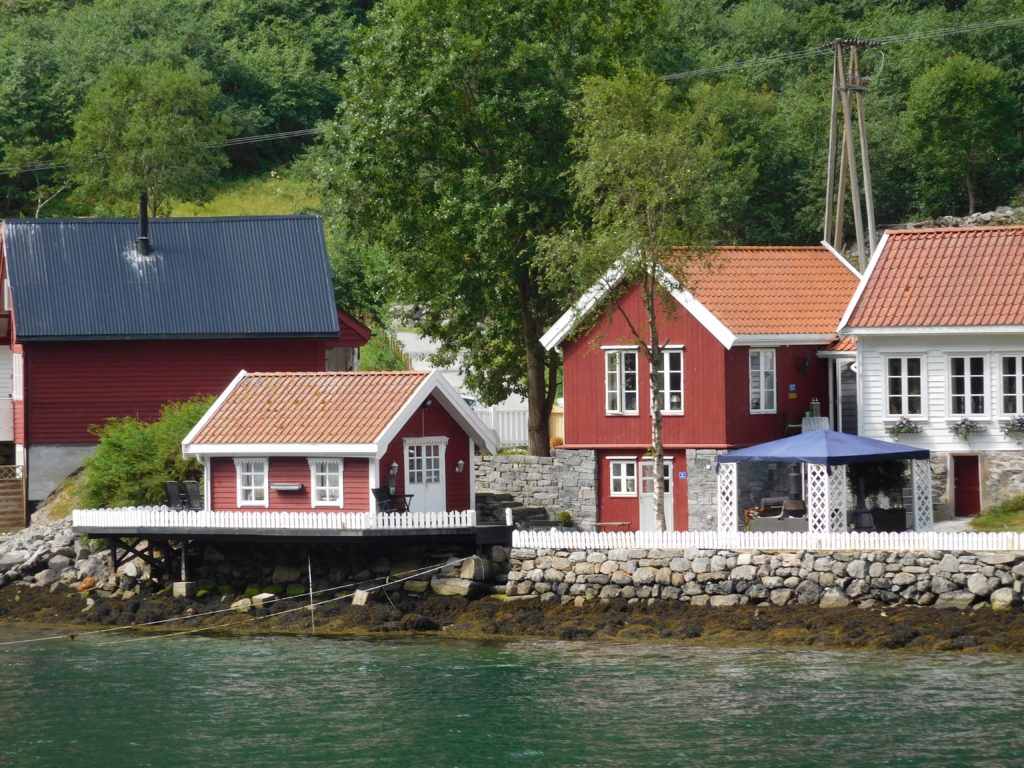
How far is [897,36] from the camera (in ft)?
262

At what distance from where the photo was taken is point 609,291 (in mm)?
38031

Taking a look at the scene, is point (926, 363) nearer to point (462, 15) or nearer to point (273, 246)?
point (462, 15)

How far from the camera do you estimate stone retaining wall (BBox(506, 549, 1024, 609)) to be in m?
30.9

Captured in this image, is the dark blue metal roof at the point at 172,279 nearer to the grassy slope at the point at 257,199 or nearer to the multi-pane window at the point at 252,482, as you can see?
the multi-pane window at the point at 252,482

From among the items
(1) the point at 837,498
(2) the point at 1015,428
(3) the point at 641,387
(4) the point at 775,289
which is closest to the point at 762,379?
(4) the point at 775,289

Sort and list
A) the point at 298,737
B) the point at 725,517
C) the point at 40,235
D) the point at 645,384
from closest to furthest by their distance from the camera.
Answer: the point at 298,737 → the point at 725,517 → the point at 645,384 → the point at 40,235

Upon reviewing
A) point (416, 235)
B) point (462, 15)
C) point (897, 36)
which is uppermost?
point (897, 36)

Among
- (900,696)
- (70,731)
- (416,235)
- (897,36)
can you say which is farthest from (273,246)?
(897,36)

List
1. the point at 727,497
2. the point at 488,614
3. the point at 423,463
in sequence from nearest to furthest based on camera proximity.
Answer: the point at 488,614 → the point at 423,463 → the point at 727,497

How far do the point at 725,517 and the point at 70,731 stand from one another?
15.4 m

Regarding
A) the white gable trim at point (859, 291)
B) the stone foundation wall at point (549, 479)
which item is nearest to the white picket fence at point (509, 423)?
the stone foundation wall at point (549, 479)

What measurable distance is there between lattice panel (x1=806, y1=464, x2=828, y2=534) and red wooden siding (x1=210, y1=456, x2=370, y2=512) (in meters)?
9.01

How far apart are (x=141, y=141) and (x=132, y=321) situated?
23.3 metres

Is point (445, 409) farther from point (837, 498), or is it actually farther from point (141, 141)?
point (141, 141)
